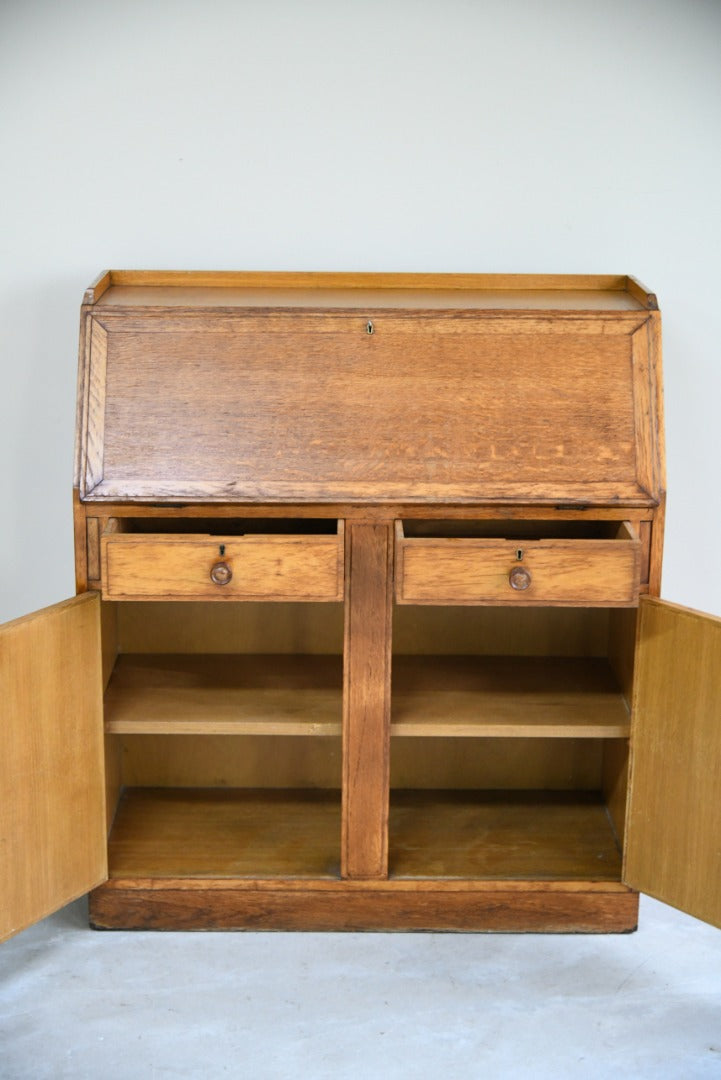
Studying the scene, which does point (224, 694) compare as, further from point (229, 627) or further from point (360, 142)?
point (360, 142)

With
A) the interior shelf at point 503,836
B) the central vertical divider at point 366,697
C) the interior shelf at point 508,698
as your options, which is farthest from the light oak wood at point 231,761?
the central vertical divider at point 366,697

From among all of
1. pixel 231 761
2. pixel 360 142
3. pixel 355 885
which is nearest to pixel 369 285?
pixel 360 142

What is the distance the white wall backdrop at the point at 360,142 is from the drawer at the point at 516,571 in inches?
33.2

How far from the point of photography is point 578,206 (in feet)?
10.3

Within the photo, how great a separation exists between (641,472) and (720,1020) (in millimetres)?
1103

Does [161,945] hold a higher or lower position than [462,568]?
lower

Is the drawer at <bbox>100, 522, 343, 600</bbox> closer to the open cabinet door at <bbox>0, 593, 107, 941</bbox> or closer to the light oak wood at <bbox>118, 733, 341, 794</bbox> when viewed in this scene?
the open cabinet door at <bbox>0, 593, 107, 941</bbox>

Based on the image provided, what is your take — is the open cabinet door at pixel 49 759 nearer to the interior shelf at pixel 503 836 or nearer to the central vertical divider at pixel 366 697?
the central vertical divider at pixel 366 697

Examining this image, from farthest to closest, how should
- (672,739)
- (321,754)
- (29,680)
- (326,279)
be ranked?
1. (321,754)
2. (326,279)
3. (672,739)
4. (29,680)

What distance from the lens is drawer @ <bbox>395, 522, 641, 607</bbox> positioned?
2619 millimetres

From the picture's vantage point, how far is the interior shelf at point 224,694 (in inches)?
111

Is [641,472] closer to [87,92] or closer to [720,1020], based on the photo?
[720,1020]

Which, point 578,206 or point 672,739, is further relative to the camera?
point 578,206

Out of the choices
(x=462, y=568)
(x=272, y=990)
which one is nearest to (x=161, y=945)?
(x=272, y=990)
